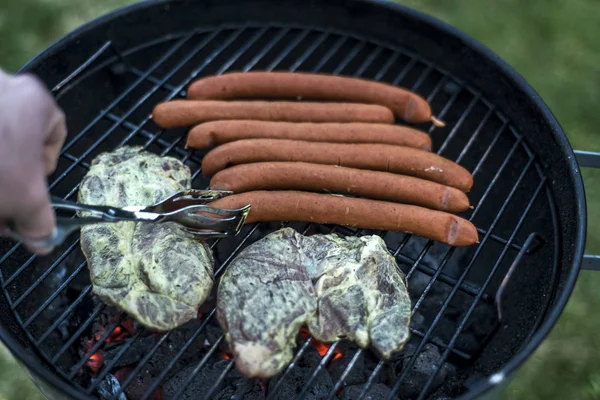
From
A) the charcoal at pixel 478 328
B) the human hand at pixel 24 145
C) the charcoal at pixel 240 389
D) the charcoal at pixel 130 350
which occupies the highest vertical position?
the charcoal at pixel 478 328

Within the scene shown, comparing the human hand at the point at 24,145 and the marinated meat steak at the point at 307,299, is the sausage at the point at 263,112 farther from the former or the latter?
the human hand at the point at 24,145

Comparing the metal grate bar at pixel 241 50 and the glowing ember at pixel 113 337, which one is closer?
the glowing ember at pixel 113 337

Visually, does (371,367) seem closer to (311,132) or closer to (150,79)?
(311,132)

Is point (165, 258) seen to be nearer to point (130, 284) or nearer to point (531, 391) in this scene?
point (130, 284)

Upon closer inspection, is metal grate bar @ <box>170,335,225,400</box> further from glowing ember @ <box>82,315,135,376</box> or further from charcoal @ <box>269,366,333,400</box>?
glowing ember @ <box>82,315,135,376</box>

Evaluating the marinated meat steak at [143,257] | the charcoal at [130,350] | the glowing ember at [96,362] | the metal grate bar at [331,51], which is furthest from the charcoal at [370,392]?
the metal grate bar at [331,51]

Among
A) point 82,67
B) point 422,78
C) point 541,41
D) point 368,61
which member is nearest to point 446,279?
point 422,78

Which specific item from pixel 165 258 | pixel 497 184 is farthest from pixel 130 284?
pixel 497 184

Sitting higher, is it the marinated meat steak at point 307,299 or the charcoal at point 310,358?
the marinated meat steak at point 307,299
